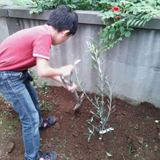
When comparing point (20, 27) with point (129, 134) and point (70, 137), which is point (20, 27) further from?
point (129, 134)

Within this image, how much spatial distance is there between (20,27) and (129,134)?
2.43 meters

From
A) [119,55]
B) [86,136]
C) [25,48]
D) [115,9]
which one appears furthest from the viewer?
[119,55]

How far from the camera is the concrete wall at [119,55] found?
208 cm

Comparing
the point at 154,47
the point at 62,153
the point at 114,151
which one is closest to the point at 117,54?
the point at 154,47

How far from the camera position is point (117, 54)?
7.42 ft

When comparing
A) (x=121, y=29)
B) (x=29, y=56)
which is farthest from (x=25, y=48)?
(x=121, y=29)

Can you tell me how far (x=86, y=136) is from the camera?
2078 millimetres

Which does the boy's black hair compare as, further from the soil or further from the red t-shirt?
the soil

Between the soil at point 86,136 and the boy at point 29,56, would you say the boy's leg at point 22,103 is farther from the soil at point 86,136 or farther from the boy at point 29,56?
the soil at point 86,136

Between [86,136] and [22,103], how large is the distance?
101 centimetres

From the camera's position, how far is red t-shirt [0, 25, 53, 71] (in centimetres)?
130

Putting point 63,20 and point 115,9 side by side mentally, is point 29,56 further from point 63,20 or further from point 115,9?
point 115,9

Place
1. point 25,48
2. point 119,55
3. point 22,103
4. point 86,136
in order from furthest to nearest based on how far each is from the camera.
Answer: point 119,55
point 86,136
point 22,103
point 25,48

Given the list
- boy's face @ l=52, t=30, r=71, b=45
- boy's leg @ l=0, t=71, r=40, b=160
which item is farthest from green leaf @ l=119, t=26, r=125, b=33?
boy's leg @ l=0, t=71, r=40, b=160
